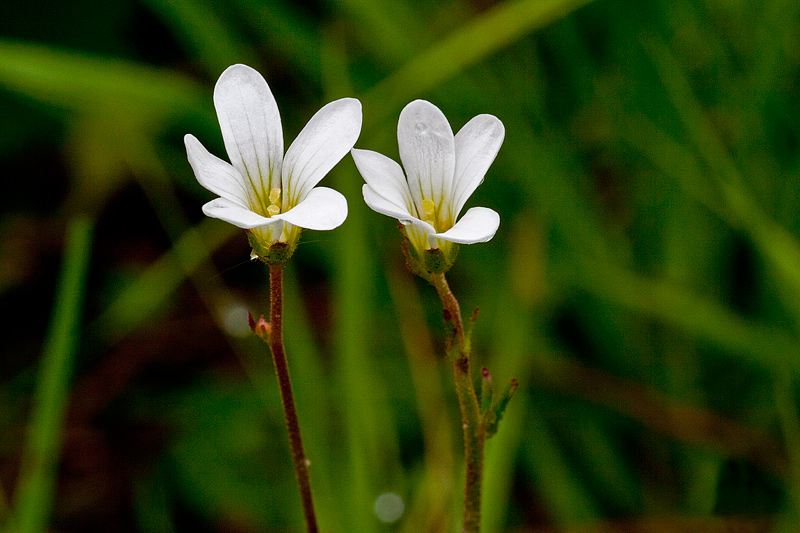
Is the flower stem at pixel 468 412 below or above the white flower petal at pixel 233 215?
below

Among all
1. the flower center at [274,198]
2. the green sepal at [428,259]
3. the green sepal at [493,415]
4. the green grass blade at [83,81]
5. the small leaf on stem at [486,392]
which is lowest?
the green sepal at [493,415]

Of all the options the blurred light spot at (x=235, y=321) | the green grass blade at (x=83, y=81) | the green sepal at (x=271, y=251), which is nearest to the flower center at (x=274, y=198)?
the green sepal at (x=271, y=251)

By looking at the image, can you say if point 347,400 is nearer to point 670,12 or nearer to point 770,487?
point 770,487

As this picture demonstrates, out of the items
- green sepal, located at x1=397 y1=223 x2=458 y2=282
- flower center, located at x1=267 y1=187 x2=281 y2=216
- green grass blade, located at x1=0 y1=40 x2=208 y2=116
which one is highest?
green grass blade, located at x1=0 y1=40 x2=208 y2=116

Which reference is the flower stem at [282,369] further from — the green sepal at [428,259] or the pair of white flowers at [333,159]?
the green sepal at [428,259]

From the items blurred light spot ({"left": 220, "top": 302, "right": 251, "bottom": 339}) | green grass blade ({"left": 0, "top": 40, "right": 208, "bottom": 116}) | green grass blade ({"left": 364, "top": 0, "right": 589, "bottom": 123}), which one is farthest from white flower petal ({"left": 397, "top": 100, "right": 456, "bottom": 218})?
green grass blade ({"left": 0, "top": 40, "right": 208, "bottom": 116})

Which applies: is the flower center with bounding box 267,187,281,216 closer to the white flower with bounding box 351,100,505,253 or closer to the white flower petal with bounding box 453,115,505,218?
the white flower with bounding box 351,100,505,253
